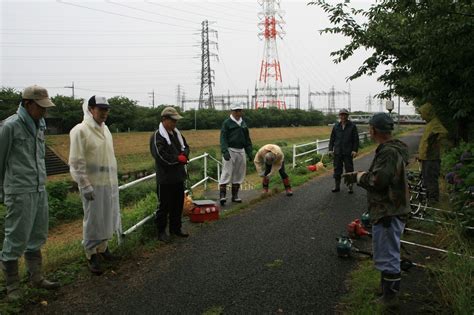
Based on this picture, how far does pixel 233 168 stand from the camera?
7.89 m

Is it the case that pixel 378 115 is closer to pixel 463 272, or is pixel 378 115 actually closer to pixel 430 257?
pixel 463 272

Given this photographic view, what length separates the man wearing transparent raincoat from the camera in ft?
13.7

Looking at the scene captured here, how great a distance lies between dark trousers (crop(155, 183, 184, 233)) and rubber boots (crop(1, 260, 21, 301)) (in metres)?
2.01

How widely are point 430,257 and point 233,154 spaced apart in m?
4.13

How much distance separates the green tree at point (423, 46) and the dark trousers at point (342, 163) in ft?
5.60

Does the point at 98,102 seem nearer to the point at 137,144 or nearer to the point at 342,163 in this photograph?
the point at 342,163

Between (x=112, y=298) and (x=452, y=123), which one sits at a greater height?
(x=452, y=123)

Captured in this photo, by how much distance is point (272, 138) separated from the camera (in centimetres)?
3988

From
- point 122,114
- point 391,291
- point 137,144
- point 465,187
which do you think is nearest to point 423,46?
point 465,187

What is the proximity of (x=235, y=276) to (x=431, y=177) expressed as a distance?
442 cm

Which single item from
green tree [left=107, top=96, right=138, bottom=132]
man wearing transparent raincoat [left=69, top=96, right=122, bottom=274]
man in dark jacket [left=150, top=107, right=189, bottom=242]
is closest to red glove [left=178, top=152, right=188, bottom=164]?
man in dark jacket [left=150, top=107, right=189, bottom=242]

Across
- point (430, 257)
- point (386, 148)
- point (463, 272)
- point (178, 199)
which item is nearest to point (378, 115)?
point (386, 148)

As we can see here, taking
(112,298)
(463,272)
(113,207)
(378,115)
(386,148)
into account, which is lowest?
(112,298)

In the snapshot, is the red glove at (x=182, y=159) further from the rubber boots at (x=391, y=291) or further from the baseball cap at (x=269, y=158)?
the baseball cap at (x=269, y=158)
